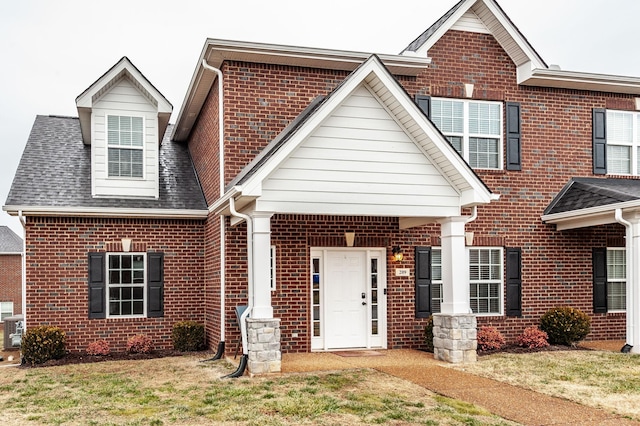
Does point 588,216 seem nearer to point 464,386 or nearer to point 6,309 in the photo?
point 464,386

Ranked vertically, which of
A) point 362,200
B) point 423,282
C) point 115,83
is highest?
point 115,83

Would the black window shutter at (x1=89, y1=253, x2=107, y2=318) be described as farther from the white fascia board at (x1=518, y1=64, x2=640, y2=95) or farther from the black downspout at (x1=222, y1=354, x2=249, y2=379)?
the white fascia board at (x1=518, y1=64, x2=640, y2=95)

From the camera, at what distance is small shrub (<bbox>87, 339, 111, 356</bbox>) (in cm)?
1296

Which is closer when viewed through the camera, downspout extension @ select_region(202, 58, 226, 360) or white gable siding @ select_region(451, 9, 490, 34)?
downspout extension @ select_region(202, 58, 226, 360)

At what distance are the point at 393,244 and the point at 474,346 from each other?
277 centimetres

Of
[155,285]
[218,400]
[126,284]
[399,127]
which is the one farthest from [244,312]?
[126,284]

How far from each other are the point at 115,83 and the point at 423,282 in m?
7.96

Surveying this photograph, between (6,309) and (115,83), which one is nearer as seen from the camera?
(115,83)

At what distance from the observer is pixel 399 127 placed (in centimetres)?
1105

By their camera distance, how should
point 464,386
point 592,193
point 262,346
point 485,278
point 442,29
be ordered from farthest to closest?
point 485,278, point 442,29, point 592,193, point 262,346, point 464,386

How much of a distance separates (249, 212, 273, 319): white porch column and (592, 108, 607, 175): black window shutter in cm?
849

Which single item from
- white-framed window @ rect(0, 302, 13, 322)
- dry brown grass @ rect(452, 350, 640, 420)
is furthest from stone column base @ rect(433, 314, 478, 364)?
white-framed window @ rect(0, 302, 13, 322)

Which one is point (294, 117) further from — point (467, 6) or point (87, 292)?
point (87, 292)

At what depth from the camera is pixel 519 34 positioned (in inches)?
550
